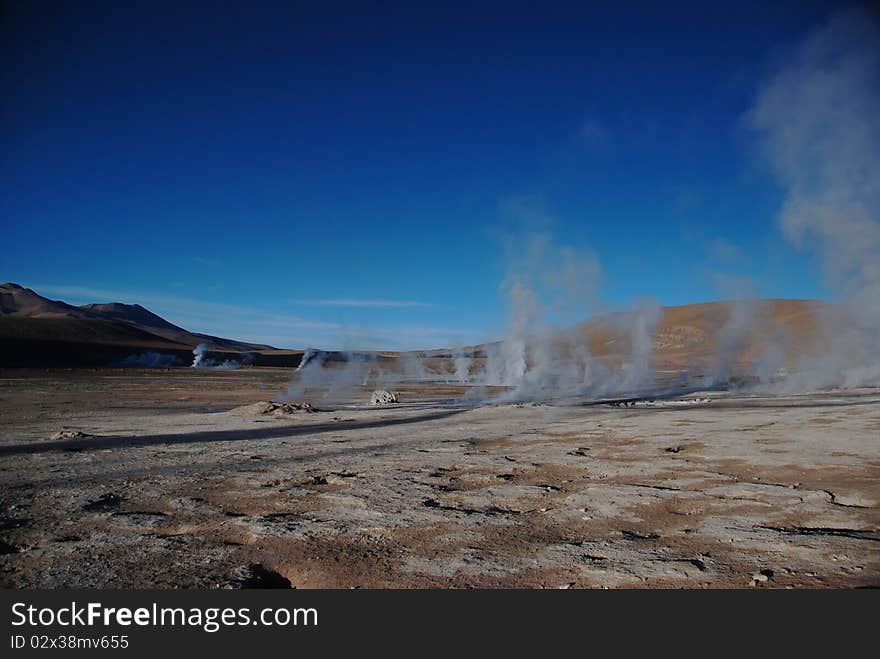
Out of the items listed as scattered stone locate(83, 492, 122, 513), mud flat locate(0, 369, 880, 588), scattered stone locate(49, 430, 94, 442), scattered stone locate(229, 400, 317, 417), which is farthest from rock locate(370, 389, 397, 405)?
scattered stone locate(83, 492, 122, 513)

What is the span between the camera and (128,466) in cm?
845

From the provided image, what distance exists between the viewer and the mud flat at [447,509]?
4012 mm

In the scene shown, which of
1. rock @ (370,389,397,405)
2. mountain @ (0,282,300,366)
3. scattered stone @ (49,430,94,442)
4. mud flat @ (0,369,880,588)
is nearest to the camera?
mud flat @ (0,369,880,588)

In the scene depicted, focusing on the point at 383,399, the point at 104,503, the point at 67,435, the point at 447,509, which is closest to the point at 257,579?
the point at 447,509

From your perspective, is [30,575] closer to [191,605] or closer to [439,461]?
[191,605]

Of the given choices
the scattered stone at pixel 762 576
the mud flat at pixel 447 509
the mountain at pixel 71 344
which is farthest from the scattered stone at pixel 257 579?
the mountain at pixel 71 344

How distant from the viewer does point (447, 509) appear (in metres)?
5.90

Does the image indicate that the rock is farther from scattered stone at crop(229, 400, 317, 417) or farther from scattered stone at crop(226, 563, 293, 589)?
scattered stone at crop(226, 563, 293, 589)

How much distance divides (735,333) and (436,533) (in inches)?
1852

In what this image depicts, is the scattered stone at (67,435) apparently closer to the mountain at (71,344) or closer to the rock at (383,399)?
the rock at (383,399)

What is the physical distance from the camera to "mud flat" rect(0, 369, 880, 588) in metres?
4.01

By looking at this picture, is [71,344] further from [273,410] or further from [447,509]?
[447,509]

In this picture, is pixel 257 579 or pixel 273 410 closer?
pixel 257 579

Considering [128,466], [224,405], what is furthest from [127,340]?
[128,466]
